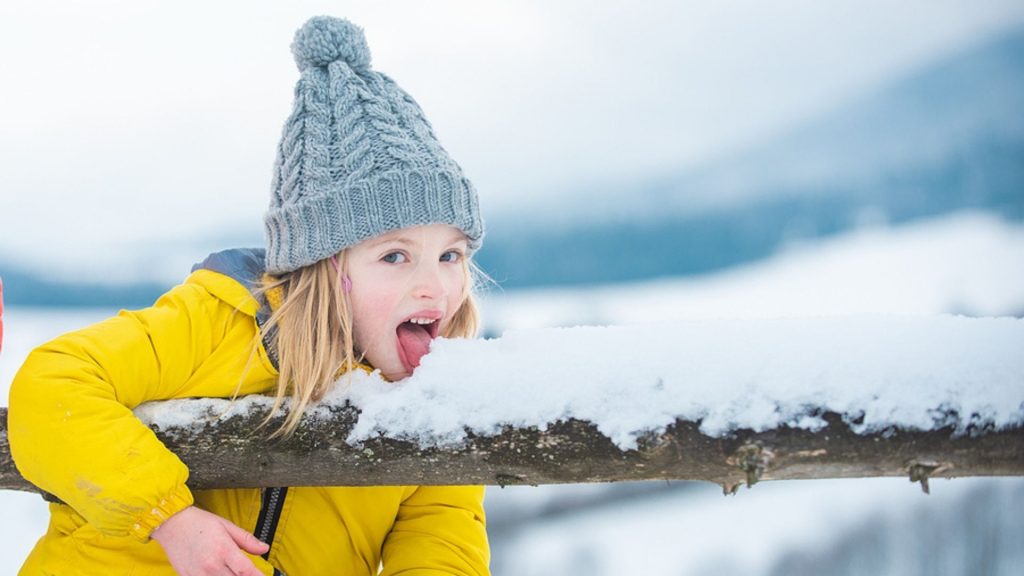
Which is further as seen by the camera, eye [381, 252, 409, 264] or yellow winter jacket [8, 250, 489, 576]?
eye [381, 252, 409, 264]

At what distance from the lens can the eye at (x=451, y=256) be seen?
2.25m

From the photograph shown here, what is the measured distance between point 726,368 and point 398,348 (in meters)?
0.98

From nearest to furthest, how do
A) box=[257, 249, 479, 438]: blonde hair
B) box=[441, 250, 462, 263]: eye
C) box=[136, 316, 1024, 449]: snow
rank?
box=[136, 316, 1024, 449]: snow, box=[257, 249, 479, 438]: blonde hair, box=[441, 250, 462, 263]: eye

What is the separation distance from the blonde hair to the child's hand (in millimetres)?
209

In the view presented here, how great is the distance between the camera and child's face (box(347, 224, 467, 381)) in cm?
210

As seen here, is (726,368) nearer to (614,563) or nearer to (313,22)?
(313,22)

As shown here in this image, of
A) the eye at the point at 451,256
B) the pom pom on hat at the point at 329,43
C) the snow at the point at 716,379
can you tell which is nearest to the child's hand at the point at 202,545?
the snow at the point at 716,379

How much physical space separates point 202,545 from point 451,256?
978 millimetres

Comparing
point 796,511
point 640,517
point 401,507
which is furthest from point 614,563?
point 401,507

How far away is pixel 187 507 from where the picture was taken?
1651mm

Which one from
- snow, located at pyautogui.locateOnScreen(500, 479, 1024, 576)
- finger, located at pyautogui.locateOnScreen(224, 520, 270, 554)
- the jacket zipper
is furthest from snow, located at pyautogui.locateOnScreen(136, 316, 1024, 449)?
snow, located at pyautogui.locateOnScreen(500, 479, 1024, 576)

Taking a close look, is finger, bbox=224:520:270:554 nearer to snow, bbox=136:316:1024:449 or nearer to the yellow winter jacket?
the yellow winter jacket

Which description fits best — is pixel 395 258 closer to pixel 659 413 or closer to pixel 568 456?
pixel 568 456

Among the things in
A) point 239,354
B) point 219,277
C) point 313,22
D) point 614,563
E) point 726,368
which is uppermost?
point 313,22
